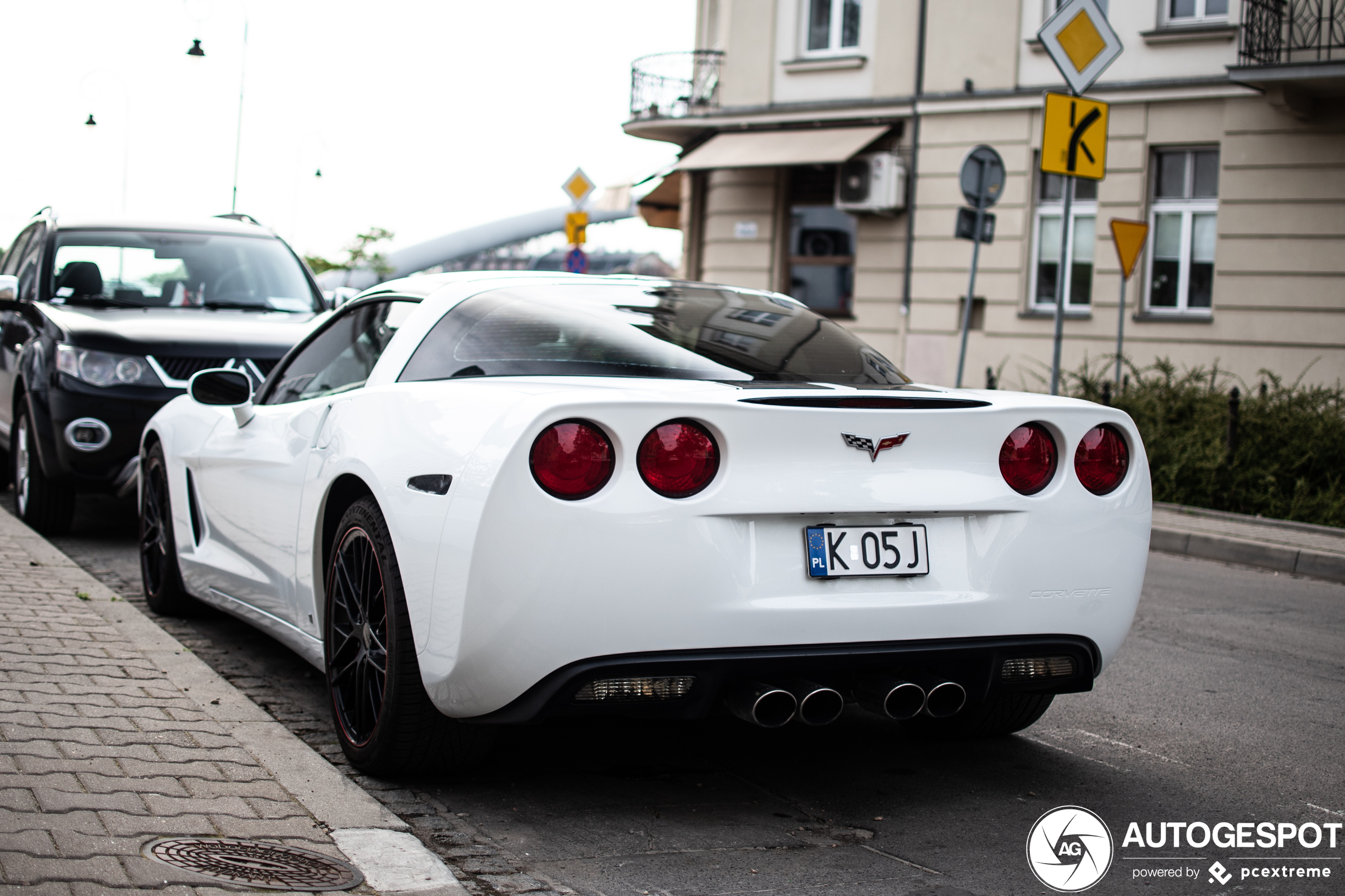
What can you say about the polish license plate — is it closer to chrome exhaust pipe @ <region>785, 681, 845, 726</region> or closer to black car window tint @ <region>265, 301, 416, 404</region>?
chrome exhaust pipe @ <region>785, 681, 845, 726</region>

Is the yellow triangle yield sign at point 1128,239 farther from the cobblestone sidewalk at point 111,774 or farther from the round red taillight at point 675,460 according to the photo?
the round red taillight at point 675,460

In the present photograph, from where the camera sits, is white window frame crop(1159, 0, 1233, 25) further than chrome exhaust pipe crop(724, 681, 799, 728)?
Yes

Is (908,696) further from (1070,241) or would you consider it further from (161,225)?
(1070,241)

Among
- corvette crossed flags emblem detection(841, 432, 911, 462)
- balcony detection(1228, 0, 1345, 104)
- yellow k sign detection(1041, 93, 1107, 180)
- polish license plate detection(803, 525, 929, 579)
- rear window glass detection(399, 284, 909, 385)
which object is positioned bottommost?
polish license plate detection(803, 525, 929, 579)

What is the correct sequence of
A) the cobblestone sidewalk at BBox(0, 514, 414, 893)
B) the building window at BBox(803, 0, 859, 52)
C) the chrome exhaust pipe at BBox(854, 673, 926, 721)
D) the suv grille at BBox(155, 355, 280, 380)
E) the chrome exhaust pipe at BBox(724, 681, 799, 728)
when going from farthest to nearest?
the building window at BBox(803, 0, 859, 52) < the suv grille at BBox(155, 355, 280, 380) < the chrome exhaust pipe at BBox(854, 673, 926, 721) < the chrome exhaust pipe at BBox(724, 681, 799, 728) < the cobblestone sidewalk at BBox(0, 514, 414, 893)

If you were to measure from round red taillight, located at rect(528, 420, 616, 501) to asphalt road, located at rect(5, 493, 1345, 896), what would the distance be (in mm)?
860

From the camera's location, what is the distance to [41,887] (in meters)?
→ 2.70

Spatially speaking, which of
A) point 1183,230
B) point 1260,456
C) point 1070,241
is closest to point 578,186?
point 1070,241

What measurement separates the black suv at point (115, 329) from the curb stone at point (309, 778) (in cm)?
269

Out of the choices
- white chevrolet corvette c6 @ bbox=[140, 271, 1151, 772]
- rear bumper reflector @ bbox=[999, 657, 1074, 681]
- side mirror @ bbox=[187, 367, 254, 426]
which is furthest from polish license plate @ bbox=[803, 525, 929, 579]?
side mirror @ bbox=[187, 367, 254, 426]

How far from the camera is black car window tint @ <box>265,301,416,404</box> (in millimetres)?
4496

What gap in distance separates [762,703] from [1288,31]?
17459 millimetres

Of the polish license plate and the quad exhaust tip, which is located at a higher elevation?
the polish license plate

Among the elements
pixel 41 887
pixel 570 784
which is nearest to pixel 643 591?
pixel 570 784
